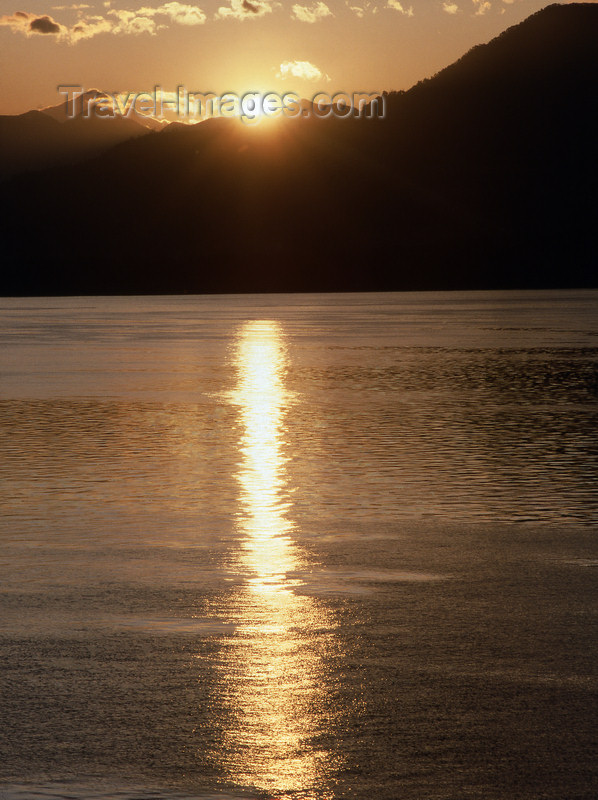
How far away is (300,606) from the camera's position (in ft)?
29.1

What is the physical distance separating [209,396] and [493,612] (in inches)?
763

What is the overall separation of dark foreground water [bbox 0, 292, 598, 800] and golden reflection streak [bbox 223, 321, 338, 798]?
2 cm

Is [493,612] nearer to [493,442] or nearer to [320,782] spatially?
[320,782]

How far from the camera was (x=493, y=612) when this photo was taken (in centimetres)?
867

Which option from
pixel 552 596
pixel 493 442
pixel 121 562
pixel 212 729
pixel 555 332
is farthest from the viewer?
pixel 555 332

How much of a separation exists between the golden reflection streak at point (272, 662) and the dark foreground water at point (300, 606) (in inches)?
0.7

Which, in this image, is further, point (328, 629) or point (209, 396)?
point (209, 396)

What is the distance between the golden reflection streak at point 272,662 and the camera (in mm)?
5816

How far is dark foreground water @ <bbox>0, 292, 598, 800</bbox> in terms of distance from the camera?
5.87 metres

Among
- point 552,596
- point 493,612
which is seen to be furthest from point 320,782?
point 552,596

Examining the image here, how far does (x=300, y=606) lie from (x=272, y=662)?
1.45 meters

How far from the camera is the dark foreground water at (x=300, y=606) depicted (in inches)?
231

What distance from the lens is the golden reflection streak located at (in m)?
5.82

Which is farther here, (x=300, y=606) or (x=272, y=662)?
(x=300, y=606)
